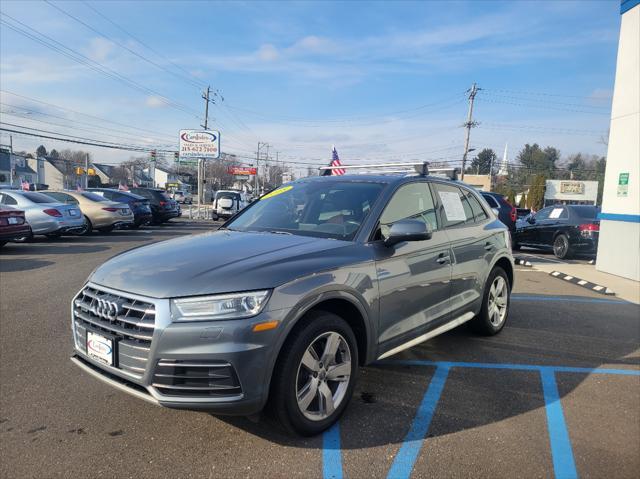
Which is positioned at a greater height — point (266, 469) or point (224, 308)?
point (224, 308)

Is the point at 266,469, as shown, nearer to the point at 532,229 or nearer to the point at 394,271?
the point at 394,271

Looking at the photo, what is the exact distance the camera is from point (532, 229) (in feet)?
44.4

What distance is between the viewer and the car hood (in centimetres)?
246

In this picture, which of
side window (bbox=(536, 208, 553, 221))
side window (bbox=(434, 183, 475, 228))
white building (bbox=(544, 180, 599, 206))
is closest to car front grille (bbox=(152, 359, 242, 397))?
side window (bbox=(434, 183, 475, 228))

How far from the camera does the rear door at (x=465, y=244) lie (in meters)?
4.12

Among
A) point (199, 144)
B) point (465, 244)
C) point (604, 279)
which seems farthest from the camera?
point (199, 144)

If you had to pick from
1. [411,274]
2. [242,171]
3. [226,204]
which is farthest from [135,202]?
[242,171]

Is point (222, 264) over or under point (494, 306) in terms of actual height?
over

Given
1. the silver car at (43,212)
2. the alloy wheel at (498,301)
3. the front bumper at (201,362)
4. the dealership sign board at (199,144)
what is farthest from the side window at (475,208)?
the dealership sign board at (199,144)

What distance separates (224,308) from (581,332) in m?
4.68

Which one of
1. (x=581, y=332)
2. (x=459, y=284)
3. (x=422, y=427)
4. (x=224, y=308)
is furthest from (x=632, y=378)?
(x=224, y=308)

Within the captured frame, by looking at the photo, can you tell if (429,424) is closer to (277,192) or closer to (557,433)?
(557,433)

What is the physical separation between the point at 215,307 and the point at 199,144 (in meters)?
30.4

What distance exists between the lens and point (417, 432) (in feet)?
9.59
